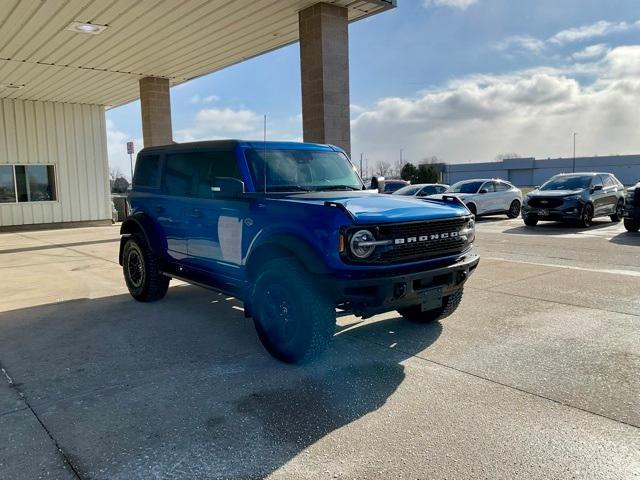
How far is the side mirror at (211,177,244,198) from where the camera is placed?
4539mm

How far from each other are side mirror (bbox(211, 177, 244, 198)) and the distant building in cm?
7012

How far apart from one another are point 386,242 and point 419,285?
492mm

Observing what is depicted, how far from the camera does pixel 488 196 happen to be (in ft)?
58.9

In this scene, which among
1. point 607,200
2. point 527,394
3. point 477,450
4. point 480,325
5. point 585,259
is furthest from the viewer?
point 607,200

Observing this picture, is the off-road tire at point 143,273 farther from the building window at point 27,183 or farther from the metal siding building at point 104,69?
the building window at point 27,183

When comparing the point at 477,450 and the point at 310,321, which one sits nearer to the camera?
the point at 477,450

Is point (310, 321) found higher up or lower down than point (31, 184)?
lower down

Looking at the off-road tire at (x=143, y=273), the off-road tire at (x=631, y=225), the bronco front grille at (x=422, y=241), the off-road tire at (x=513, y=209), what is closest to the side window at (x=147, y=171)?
the off-road tire at (x=143, y=273)

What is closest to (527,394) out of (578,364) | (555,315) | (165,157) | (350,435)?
(578,364)

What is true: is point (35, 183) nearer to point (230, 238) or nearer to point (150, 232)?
point (150, 232)

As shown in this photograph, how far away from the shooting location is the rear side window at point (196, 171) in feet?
16.5

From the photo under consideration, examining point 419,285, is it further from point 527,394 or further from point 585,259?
point 585,259

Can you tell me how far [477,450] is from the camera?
2805mm

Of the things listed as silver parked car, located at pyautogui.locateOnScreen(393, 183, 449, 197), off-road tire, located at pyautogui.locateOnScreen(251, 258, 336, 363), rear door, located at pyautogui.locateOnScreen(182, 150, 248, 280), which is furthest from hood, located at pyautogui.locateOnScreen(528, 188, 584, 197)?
off-road tire, located at pyautogui.locateOnScreen(251, 258, 336, 363)
